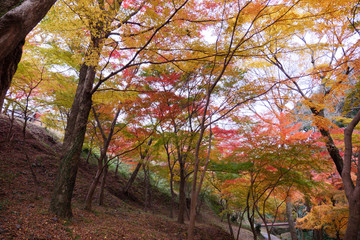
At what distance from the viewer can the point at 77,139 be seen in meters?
4.54

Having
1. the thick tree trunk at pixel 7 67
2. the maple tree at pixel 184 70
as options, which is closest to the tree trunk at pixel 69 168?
the maple tree at pixel 184 70

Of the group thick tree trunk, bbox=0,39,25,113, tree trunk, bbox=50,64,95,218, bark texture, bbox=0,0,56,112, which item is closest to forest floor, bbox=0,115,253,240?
tree trunk, bbox=50,64,95,218

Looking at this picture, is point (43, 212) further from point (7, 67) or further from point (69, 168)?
point (7, 67)

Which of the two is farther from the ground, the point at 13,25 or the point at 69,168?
the point at 13,25

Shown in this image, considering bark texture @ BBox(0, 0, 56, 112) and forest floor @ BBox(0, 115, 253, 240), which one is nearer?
bark texture @ BBox(0, 0, 56, 112)

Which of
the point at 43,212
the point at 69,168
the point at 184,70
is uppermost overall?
the point at 184,70

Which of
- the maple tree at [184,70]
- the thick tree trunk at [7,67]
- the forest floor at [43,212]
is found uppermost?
the maple tree at [184,70]

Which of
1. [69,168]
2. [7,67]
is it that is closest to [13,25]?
[7,67]

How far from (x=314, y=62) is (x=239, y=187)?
6.66 m

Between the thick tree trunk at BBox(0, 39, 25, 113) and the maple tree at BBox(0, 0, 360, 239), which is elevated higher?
the maple tree at BBox(0, 0, 360, 239)

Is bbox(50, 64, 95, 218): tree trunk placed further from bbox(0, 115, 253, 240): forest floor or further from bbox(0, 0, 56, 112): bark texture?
bbox(0, 0, 56, 112): bark texture

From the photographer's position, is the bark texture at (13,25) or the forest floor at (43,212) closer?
the bark texture at (13,25)

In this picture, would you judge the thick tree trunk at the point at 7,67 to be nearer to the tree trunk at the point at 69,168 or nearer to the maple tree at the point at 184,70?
the maple tree at the point at 184,70

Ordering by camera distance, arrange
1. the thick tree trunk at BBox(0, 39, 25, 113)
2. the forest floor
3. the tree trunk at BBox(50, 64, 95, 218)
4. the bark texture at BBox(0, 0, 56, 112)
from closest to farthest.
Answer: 1. the bark texture at BBox(0, 0, 56, 112)
2. the thick tree trunk at BBox(0, 39, 25, 113)
3. the forest floor
4. the tree trunk at BBox(50, 64, 95, 218)
